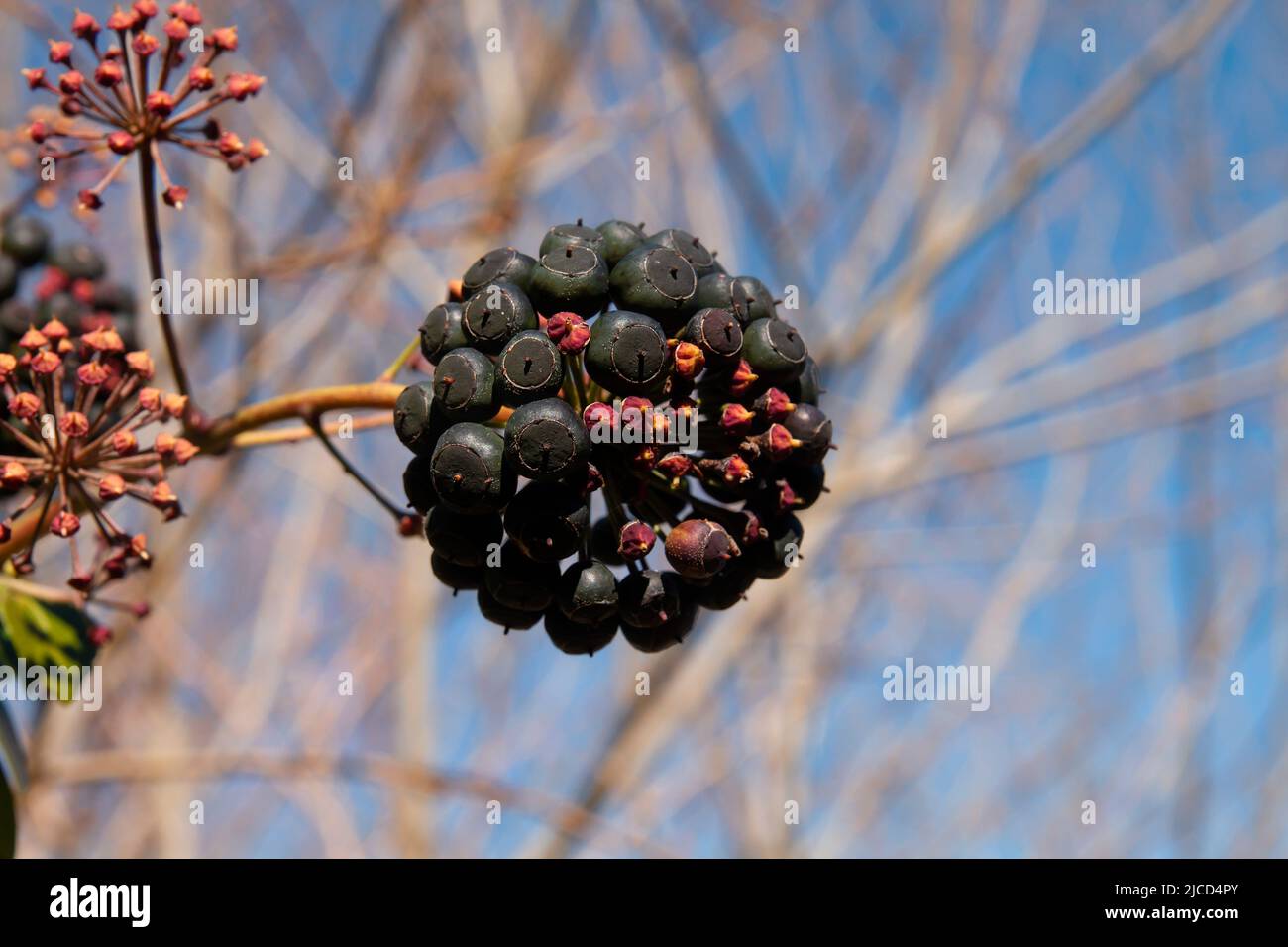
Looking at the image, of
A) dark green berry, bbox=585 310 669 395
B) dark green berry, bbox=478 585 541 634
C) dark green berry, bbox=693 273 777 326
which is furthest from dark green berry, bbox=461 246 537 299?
dark green berry, bbox=478 585 541 634

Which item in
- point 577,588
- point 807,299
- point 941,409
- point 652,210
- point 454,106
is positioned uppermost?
point 454,106

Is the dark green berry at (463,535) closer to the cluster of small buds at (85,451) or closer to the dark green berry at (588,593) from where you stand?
the dark green berry at (588,593)

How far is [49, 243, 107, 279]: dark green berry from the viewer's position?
400 centimetres

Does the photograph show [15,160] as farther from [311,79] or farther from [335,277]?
[311,79]

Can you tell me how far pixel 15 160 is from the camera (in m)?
3.80

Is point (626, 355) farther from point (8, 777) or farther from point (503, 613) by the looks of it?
point (8, 777)

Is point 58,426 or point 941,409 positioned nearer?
point 58,426

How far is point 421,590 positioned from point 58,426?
495cm

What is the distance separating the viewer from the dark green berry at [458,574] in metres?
2.71

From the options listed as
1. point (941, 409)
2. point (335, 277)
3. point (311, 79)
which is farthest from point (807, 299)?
point (311, 79)

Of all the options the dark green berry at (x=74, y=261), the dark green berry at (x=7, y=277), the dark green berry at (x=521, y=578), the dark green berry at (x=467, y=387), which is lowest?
the dark green berry at (x=521, y=578)

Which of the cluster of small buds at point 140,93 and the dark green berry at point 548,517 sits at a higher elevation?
the cluster of small buds at point 140,93

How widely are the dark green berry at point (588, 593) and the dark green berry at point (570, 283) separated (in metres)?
0.59

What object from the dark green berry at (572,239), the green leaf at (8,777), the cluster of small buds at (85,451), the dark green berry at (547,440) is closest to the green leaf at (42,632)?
the green leaf at (8,777)
